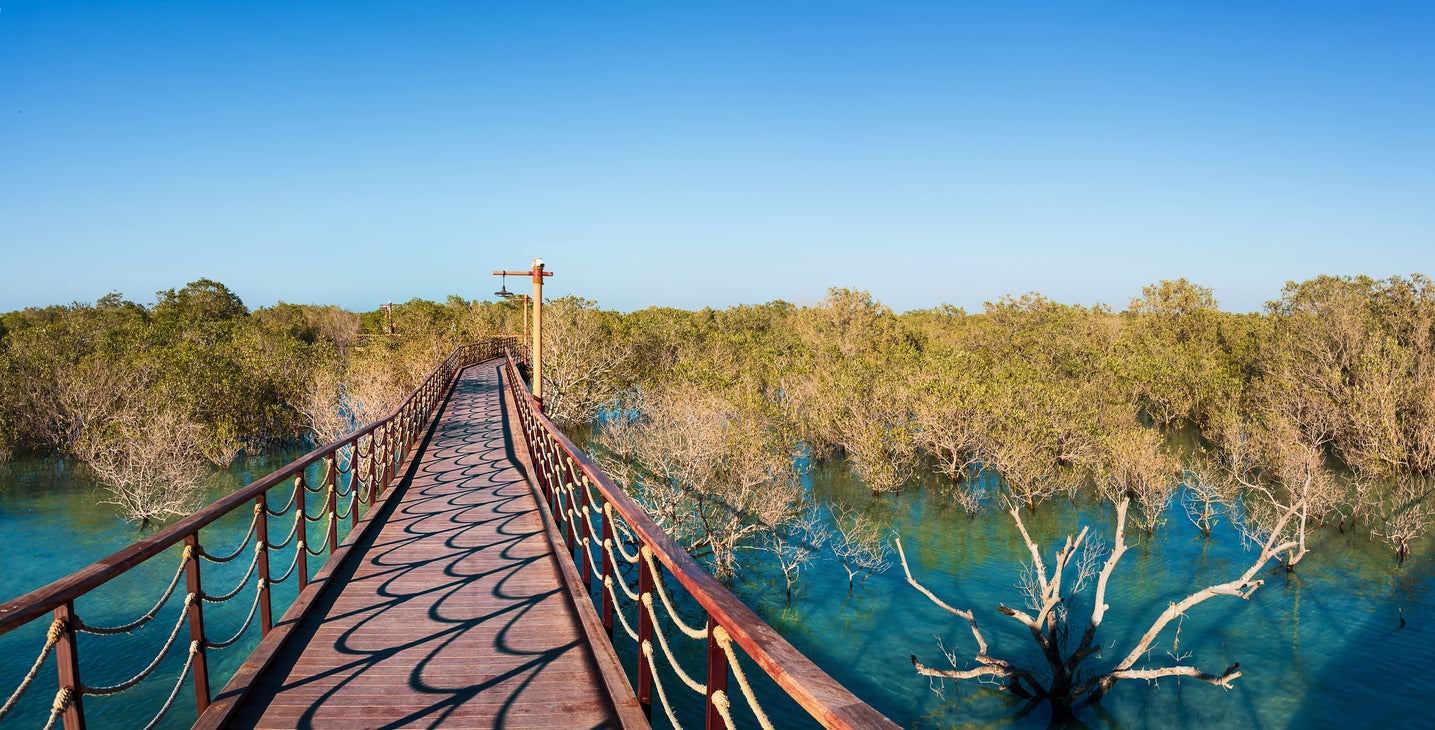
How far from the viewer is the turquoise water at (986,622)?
45.6 ft

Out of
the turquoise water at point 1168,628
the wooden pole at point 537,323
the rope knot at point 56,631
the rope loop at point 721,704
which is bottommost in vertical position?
the turquoise water at point 1168,628

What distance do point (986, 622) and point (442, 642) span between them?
15.7 metres

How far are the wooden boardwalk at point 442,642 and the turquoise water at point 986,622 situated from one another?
28.6 feet

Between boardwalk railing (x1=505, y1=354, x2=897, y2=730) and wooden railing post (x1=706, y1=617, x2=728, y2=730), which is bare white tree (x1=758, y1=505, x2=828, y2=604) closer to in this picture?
boardwalk railing (x1=505, y1=354, x2=897, y2=730)

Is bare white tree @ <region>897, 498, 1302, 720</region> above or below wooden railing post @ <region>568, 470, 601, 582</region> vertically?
below

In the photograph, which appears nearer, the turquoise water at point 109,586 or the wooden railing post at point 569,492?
the wooden railing post at point 569,492

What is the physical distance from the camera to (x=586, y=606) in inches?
203

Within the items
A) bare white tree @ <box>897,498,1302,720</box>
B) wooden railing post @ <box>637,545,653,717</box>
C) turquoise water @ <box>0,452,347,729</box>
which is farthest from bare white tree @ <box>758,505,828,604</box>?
wooden railing post @ <box>637,545,653,717</box>

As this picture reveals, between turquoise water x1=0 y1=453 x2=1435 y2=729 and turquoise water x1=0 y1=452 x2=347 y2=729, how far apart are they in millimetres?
58

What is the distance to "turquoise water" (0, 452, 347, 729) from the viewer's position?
13.0 metres

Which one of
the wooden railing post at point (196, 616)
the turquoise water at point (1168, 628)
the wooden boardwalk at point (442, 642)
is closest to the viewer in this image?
the wooden railing post at point (196, 616)

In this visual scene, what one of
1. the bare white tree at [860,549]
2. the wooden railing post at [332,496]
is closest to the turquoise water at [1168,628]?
the bare white tree at [860,549]

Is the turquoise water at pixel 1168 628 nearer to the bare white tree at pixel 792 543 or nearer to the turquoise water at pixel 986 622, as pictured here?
the turquoise water at pixel 986 622

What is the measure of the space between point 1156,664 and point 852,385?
14.4m
